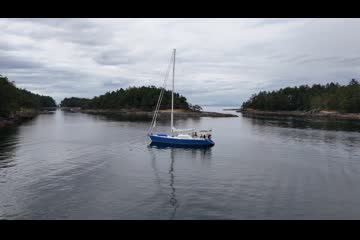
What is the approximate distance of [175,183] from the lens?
33094 millimetres

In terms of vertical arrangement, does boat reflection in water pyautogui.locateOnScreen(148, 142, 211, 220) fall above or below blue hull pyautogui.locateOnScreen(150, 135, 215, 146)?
below

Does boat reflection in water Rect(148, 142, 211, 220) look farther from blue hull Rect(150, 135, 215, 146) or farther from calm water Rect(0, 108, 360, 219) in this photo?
blue hull Rect(150, 135, 215, 146)

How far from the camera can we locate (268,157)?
51.0 metres

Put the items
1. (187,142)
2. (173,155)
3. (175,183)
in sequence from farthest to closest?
1. (187,142)
2. (173,155)
3. (175,183)

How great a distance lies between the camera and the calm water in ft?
79.0

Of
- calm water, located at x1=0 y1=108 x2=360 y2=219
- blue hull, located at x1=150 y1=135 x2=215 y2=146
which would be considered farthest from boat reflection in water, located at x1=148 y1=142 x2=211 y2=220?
blue hull, located at x1=150 y1=135 x2=215 y2=146

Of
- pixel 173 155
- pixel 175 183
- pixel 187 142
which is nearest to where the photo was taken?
pixel 175 183

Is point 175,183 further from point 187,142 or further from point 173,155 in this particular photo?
point 187,142

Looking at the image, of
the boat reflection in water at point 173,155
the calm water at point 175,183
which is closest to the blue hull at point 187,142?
the boat reflection in water at point 173,155

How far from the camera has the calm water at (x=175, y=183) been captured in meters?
24.1

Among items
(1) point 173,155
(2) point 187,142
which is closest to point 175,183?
(1) point 173,155

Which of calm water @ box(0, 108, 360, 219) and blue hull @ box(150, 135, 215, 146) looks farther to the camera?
blue hull @ box(150, 135, 215, 146)
